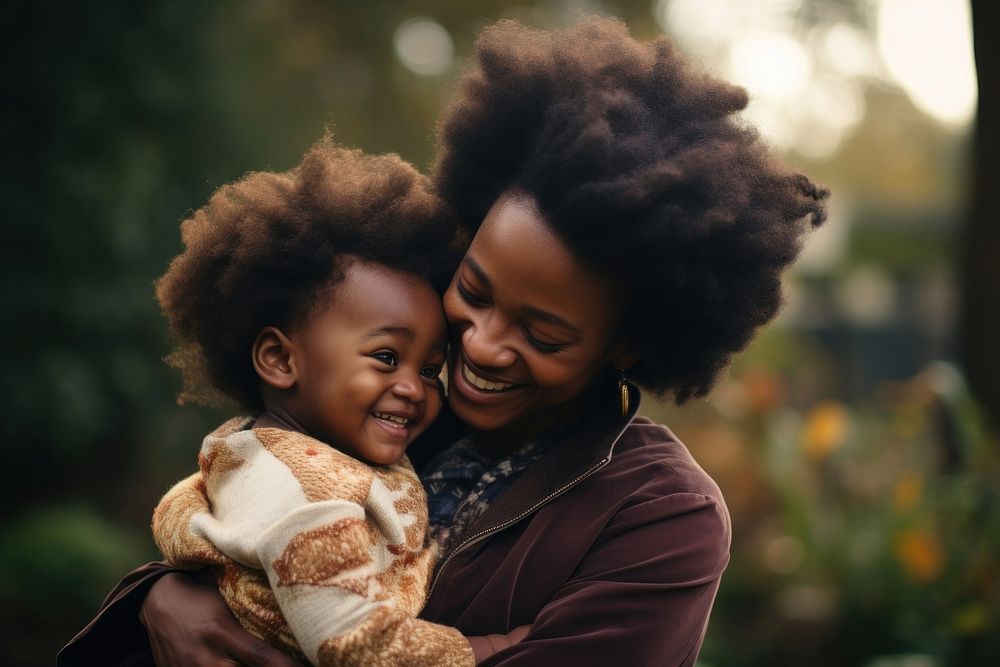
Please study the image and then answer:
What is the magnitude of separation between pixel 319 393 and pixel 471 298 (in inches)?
17.3

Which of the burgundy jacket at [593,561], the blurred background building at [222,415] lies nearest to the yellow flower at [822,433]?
the blurred background building at [222,415]

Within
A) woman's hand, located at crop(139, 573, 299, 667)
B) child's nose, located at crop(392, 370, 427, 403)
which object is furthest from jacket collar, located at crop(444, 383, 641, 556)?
woman's hand, located at crop(139, 573, 299, 667)

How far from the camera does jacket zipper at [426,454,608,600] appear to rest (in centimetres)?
238

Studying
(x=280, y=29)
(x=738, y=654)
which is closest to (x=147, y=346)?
(x=280, y=29)

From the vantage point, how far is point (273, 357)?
2.52 m

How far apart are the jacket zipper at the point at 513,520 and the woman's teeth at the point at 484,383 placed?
28cm

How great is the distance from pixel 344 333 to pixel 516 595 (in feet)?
2.46

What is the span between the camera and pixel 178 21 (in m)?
8.47

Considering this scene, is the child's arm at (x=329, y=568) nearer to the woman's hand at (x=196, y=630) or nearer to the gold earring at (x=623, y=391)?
the woman's hand at (x=196, y=630)

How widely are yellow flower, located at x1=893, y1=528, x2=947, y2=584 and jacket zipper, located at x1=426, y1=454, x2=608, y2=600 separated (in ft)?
13.6

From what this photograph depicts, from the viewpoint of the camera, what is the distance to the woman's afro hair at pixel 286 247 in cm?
247

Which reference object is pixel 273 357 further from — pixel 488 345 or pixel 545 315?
pixel 545 315

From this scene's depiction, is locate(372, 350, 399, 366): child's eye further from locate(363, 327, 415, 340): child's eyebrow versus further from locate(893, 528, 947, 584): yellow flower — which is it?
locate(893, 528, 947, 584): yellow flower

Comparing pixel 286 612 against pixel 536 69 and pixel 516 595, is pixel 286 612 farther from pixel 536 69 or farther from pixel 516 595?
pixel 536 69
